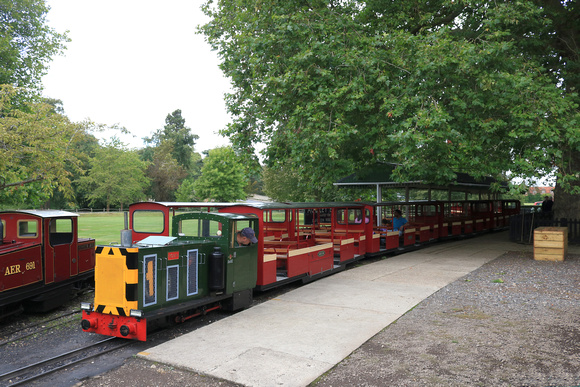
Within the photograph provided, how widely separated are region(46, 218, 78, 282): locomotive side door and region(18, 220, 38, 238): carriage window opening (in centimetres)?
31

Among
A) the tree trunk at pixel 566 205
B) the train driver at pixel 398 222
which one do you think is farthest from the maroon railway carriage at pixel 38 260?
the tree trunk at pixel 566 205

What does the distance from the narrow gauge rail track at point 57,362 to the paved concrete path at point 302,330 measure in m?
0.86

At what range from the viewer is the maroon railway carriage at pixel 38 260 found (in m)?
7.87

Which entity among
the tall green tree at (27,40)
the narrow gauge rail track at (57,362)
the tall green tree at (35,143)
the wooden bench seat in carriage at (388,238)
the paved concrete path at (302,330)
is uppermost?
the tall green tree at (27,40)

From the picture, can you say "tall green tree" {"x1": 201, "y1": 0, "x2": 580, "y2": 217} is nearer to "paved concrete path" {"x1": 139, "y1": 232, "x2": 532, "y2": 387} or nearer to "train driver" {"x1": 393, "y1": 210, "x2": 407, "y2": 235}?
"train driver" {"x1": 393, "y1": 210, "x2": 407, "y2": 235}

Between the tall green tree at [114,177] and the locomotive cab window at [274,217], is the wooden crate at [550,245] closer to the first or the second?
the locomotive cab window at [274,217]

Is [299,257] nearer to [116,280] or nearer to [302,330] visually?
[302,330]

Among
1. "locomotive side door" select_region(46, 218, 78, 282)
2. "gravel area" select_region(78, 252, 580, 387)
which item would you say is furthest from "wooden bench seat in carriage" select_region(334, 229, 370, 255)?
"locomotive side door" select_region(46, 218, 78, 282)

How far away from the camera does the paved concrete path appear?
5.39 m

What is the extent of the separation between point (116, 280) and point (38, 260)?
3252 millimetres

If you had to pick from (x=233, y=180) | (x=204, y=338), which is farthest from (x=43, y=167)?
(x=233, y=180)

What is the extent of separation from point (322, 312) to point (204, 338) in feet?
8.02

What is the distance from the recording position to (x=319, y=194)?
119 ft

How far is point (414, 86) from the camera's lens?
13195mm
